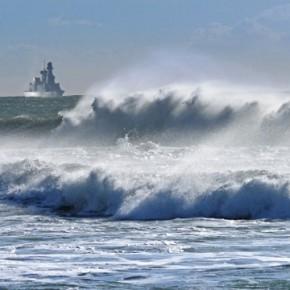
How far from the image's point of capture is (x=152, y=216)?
21109mm

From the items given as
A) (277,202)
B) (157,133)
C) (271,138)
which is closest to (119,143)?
(157,133)

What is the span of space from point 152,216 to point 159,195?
3.91 ft

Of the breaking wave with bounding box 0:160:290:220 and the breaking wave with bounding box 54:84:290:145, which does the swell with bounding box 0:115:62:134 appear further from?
the breaking wave with bounding box 0:160:290:220

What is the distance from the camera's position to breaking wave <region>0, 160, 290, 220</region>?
21.0 meters

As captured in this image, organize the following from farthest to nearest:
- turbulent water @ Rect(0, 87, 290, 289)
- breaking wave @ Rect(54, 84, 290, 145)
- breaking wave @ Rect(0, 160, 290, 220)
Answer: breaking wave @ Rect(54, 84, 290, 145)
breaking wave @ Rect(0, 160, 290, 220)
turbulent water @ Rect(0, 87, 290, 289)

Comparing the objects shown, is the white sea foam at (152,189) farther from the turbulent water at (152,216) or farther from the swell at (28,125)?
the swell at (28,125)

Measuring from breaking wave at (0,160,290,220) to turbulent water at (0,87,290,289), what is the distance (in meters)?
0.03

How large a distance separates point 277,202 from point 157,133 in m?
24.3

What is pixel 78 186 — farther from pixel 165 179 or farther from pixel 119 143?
pixel 119 143

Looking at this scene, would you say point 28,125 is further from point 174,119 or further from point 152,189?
point 152,189

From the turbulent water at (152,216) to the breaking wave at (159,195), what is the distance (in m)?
0.03

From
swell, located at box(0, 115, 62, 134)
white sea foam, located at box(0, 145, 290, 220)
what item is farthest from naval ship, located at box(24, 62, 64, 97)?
white sea foam, located at box(0, 145, 290, 220)

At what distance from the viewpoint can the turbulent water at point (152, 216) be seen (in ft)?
47.6

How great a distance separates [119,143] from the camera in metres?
42.4
